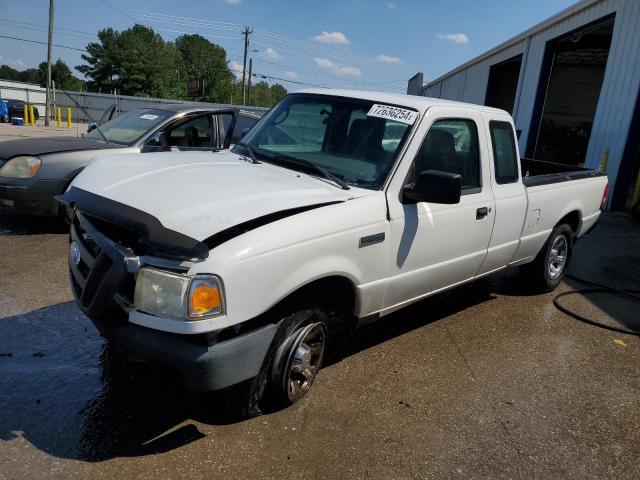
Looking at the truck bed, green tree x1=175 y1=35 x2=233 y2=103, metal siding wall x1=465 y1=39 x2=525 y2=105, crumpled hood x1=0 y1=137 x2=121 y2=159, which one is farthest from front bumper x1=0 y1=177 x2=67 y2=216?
green tree x1=175 y1=35 x2=233 y2=103

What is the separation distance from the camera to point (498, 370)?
3.85m

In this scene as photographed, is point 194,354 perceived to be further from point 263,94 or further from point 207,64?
point 263,94

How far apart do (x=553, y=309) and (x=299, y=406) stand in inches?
130

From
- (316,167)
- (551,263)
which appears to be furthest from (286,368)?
(551,263)

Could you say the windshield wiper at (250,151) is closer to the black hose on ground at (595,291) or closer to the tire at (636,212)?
the black hose on ground at (595,291)

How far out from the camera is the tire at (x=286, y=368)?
2791 mm

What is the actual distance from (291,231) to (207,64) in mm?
123376

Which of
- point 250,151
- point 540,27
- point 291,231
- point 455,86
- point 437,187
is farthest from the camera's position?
point 455,86

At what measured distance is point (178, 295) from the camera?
92.6 inches

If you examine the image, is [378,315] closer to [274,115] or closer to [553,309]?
[274,115]

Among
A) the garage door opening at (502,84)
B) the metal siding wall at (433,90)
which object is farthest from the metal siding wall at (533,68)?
the metal siding wall at (433,90)

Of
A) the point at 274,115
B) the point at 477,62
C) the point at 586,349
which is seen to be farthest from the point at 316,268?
the point at 477,62

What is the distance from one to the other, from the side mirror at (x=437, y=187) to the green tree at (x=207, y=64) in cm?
10741

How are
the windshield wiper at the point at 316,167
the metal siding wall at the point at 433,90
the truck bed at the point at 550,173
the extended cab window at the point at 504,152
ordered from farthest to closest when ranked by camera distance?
the metal siding wall at the point at 433,90 < the truck bed at the point at 550,173 < the extended cab window at the point at 504,152 < the windshield wiper at the point at 316,167
